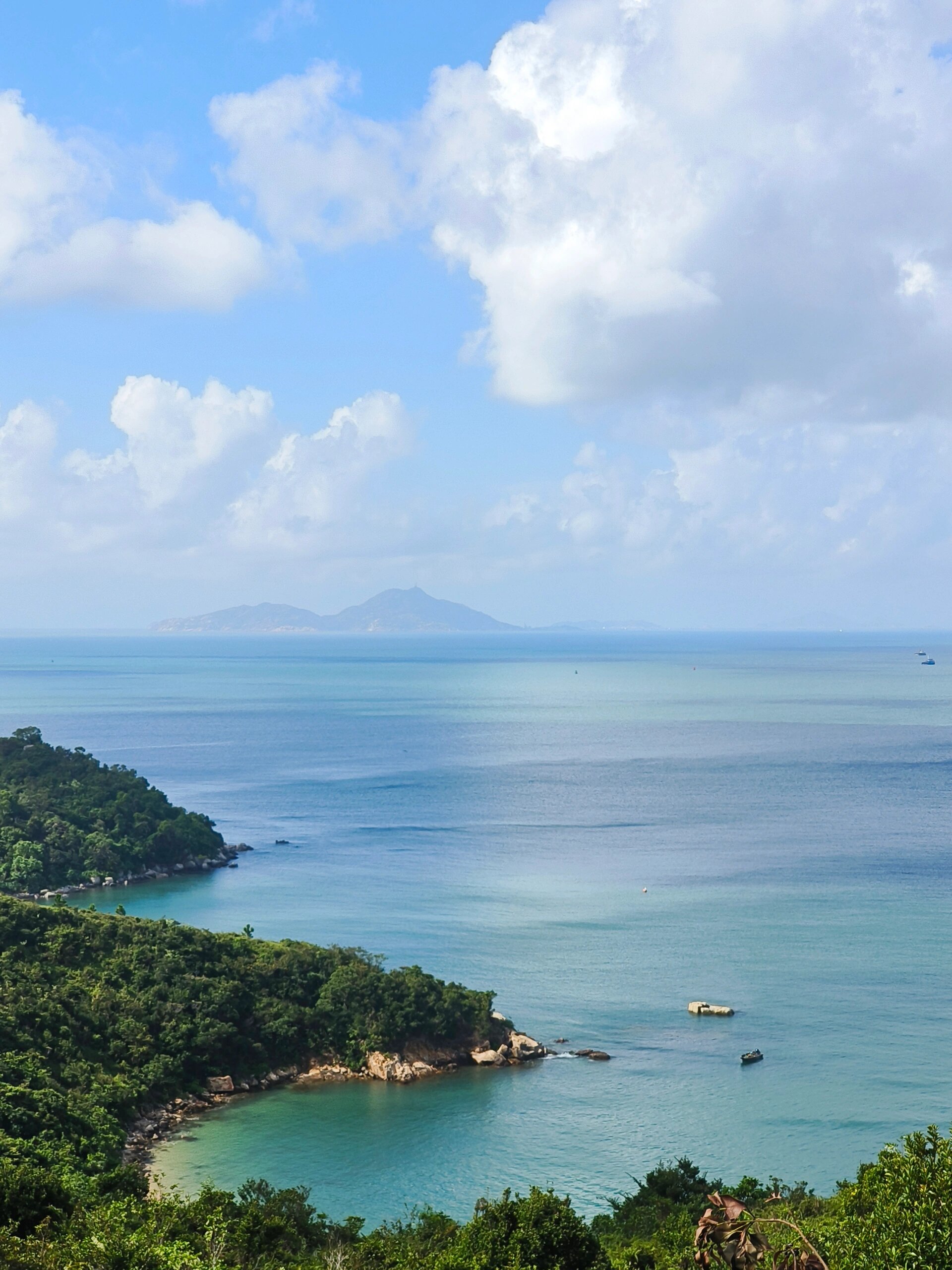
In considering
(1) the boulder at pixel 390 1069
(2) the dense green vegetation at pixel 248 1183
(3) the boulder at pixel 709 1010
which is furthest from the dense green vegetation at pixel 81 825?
(3) the boulder at pixel 709 1010

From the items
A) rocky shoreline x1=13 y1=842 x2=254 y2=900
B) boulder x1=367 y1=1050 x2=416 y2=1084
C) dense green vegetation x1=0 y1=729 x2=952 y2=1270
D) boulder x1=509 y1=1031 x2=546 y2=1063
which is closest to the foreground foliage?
dense green vegetation x1=0 y1=729 x2=952 y2=1270

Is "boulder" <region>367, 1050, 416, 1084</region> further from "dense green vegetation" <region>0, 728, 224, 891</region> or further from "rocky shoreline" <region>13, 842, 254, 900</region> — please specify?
"dense green vegetation" <region>0, 728, 224, 891</region>

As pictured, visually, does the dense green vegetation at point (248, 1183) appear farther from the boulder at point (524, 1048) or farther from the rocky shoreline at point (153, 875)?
the rocky shoreline at point (153, 875)

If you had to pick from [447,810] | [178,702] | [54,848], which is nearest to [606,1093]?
[54,848]

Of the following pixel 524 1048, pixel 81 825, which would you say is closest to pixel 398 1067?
pixel 524 1048

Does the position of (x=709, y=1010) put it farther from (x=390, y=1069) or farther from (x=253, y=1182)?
(x=253, y=1182)
